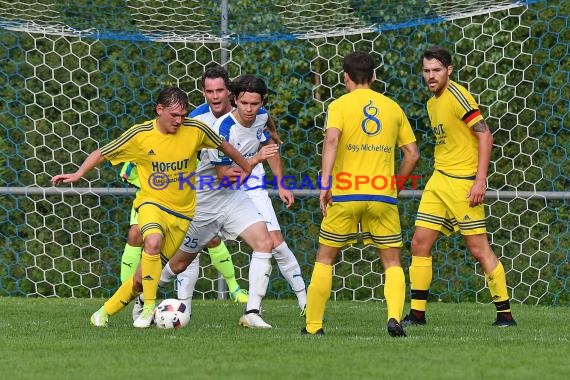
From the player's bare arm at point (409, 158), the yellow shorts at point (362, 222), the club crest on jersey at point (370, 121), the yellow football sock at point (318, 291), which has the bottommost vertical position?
the yellow football sock at point (318, 291)

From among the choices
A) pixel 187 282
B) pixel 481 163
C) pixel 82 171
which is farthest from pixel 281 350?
pixel 187 282

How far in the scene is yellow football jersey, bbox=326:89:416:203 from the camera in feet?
23.0

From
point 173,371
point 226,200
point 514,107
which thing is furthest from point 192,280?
point 514,107

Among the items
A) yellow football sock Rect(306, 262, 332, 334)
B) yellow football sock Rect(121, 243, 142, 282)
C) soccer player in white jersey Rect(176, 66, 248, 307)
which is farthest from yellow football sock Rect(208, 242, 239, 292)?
yellow football sock Rect(306, 262, 332, 334)

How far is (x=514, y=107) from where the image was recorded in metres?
11.1

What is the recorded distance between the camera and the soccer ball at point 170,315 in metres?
7.77

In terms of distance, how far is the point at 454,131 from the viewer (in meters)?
8.28

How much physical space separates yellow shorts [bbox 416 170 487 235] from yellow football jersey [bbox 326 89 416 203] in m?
1.29

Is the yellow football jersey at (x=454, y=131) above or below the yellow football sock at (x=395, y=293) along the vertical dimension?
above

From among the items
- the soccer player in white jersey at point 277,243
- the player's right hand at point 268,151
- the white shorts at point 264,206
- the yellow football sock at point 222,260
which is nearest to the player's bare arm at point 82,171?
the player's right hand at point 268,151

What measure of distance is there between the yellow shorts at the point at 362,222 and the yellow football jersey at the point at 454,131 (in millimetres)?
1315

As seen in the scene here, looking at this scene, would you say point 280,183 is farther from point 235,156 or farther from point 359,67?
point 359,67

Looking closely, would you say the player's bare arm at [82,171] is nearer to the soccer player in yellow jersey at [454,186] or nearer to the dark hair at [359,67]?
the dark hair at [359,67]

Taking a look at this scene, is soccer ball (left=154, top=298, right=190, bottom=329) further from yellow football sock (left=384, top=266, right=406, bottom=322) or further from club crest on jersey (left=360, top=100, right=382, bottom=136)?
club crest on jersey (left=360, top=100, right=382, bottom=136)
